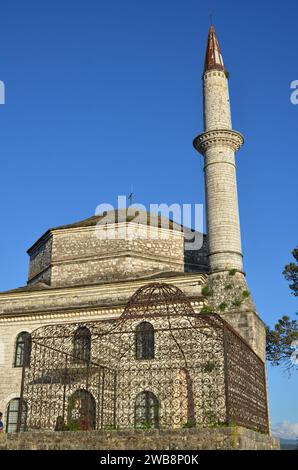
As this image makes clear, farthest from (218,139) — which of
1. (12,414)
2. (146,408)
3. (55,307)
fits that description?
(12,414)

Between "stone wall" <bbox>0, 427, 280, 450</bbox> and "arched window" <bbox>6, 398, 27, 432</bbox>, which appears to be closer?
"stone wall" <bbox>0, 427, 280, 450</bbox>

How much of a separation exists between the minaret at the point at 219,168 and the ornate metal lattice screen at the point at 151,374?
3.36 meters

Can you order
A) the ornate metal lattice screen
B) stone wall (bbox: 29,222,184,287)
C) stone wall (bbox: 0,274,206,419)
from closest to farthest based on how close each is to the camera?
the ornate metal lattice screen
stone wall (bbox: 0,274,206,419)
stone wall (bbox: 29,222,184,287)

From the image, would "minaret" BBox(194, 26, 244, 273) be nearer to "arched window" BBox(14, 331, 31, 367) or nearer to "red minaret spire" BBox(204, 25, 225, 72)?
"red minaret spire" BBox(204, 25, 225, 72)

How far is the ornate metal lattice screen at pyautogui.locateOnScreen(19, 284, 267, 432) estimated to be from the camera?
13.3 metres

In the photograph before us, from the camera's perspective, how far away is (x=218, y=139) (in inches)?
833

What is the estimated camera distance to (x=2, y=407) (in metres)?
19.1

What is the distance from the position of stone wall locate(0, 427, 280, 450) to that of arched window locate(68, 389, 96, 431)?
2240 mm

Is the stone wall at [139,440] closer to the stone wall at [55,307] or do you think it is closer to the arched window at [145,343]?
the arched window at [145,343]

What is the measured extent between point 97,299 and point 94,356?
282cm

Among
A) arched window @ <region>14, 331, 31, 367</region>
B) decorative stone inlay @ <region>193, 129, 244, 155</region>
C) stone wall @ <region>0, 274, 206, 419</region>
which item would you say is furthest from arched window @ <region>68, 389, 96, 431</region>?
decorative stone inlay @ <region>193, 129, 244, 155</region>

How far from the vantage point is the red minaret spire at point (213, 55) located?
22766 millimetres
